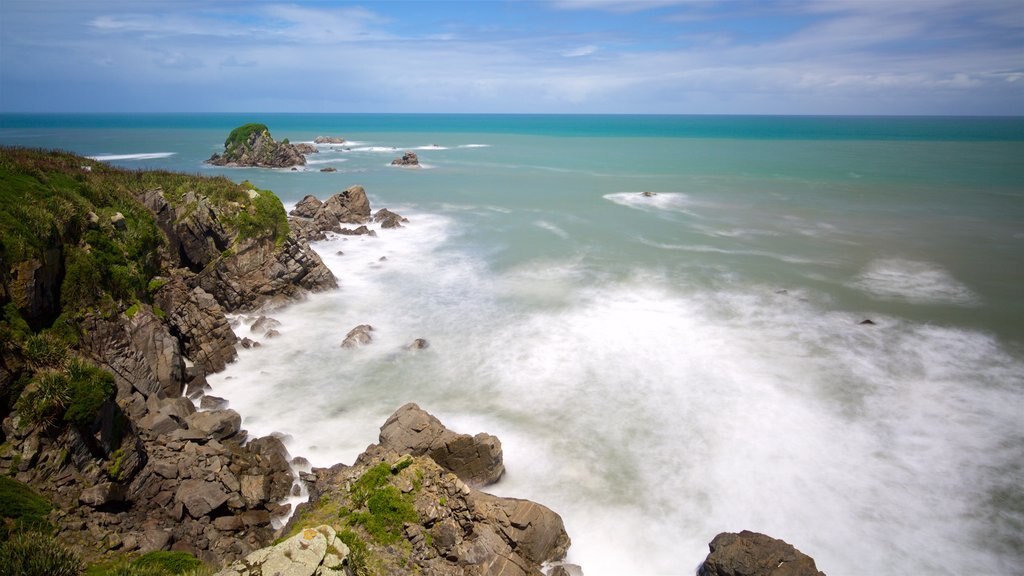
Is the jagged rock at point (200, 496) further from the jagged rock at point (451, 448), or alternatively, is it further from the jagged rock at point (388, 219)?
the jagged rock at point (388, 219)

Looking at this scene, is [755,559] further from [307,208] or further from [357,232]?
[307,208]

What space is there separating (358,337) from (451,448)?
1257 centimetres

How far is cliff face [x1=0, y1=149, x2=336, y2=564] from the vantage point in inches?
600

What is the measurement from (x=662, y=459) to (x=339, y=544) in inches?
526

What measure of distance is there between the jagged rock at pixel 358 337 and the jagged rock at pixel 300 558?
18193 millimetres

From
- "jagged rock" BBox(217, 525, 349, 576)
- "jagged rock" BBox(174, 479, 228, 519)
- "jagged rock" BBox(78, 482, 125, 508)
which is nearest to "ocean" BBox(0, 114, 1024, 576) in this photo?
"jagged rock" BBox(174, 479, 228, 519)

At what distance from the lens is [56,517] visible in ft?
45.6

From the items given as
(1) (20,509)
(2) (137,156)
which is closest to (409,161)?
(2) (137,156)

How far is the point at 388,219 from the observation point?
178ft

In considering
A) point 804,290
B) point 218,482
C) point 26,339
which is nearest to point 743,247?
point 804,290

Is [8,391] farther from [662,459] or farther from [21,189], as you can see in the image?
[662,459]

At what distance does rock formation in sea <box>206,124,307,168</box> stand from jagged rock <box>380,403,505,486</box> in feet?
287

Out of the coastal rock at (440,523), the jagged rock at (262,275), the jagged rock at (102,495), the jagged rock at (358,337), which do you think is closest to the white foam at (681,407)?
the jagged rock at (358,337)

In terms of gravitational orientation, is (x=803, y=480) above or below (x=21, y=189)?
below
